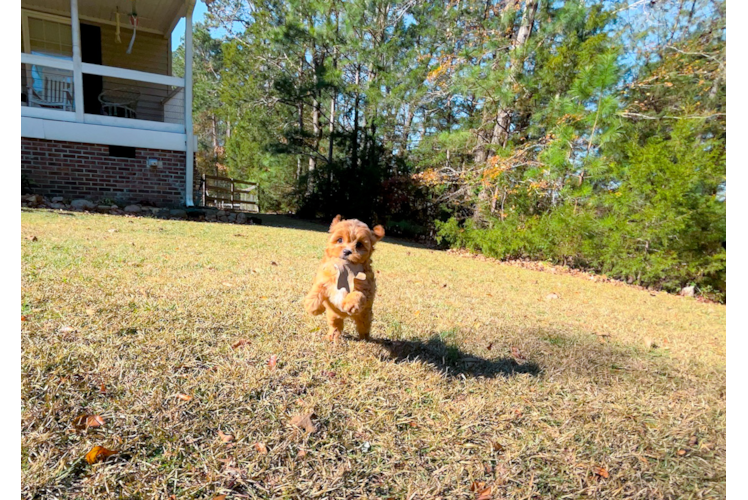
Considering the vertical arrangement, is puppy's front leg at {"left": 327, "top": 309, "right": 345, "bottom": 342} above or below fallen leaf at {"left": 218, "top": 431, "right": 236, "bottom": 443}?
above

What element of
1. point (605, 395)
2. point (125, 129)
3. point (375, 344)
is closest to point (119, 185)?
point (125, 129)

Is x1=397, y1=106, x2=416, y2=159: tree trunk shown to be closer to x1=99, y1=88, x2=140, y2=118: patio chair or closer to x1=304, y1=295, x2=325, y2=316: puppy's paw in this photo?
x1=99, y1=88, x2=140, y2=118: patio chair

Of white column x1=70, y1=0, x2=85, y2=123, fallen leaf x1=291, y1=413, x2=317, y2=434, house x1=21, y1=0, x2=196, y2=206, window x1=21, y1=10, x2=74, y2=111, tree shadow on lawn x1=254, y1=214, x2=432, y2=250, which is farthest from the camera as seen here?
tree shadow on lawn x1=254, y1=214, x2=432, y2=250

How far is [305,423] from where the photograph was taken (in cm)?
160

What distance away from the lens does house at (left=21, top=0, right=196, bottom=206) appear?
26.8ft

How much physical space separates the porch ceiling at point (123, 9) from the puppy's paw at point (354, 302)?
406 inches

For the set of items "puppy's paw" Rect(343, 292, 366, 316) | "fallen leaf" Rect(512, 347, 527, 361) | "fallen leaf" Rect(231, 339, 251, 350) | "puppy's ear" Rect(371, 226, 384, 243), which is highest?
"puppy's ear" Rect(371, 226, 384, 243)

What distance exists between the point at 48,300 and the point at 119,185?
7734 mm

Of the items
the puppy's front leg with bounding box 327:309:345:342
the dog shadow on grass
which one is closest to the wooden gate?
the puppy's front leg with bounding box 327:309:345:342

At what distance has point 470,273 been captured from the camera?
20.6 feet

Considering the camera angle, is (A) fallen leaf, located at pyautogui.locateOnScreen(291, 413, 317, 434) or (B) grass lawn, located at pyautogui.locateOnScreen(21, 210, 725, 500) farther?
(A) fallen leaf, located at pyautogui.locateOnScreen(291, 413, 317, 434)

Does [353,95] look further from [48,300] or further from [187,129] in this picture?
[48,300]

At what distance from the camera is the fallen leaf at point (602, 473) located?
1500mm

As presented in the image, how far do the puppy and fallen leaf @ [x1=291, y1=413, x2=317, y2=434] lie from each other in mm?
575
